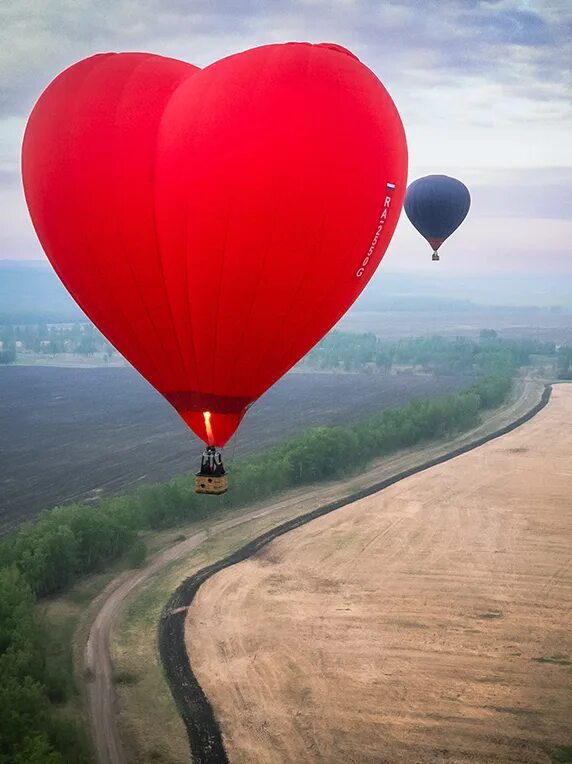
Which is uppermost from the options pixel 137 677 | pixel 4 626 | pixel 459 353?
pixel 459 353

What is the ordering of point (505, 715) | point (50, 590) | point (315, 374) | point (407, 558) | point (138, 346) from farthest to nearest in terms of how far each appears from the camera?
point (315, 374) < point (407, 558) < point (50, 590) < point (505, 715) < point (138, 346)

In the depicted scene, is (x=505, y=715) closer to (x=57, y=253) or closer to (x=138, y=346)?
(x=138, y=346)

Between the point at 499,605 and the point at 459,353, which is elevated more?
the point at 459,353

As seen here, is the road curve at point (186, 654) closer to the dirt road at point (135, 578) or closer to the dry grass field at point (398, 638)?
the dry grass field at point (398, 638)

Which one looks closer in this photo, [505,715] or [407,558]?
[505,715]

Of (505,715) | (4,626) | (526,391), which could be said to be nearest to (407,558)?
(505,715)

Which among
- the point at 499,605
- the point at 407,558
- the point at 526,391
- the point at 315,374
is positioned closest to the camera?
the point at 499,605

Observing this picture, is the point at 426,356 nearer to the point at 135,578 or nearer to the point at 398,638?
the point at 135,578
